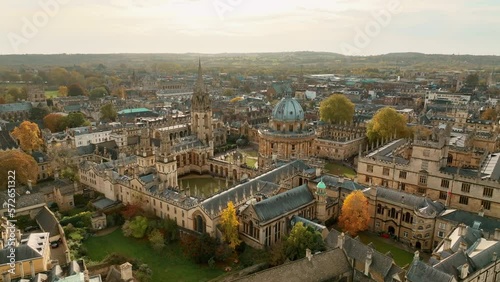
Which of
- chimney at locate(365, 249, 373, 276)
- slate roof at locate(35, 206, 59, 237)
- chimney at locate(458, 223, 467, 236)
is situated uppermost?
chimney at locate(458, 223, 467, 236)

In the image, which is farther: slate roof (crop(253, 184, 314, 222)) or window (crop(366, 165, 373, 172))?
window (crop(366, 165, 373, 172))

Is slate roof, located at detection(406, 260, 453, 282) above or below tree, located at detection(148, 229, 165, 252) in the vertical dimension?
above

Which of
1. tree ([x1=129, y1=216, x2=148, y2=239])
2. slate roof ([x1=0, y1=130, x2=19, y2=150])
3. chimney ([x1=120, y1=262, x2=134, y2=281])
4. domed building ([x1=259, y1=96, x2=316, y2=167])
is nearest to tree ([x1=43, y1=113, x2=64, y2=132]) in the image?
slate roof ([x1=0, y1=130, x2=19, y2=150])

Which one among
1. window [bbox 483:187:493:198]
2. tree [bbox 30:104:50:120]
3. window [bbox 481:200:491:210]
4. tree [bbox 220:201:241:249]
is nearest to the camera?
tree [bbox 220:201:241:249]

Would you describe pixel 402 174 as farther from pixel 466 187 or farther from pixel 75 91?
pixel 75 91

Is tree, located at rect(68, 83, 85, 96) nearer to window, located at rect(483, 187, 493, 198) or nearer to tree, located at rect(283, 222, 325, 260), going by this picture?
tree, located at rect(283, 222, 325, 260)

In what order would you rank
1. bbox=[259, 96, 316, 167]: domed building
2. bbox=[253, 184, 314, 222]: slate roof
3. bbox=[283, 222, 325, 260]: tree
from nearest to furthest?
bbox=[283, 222, 325, 260]: tree → bbox=[253, 184, 314, 222]: slate roof → bbox=[259, 96, 316, 167]: domed building
